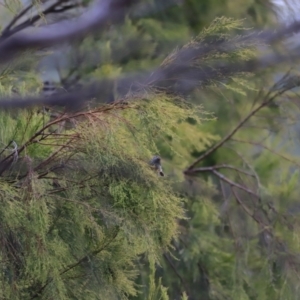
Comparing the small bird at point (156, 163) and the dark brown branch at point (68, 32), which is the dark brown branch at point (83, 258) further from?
the dark brown branch at point (68, 32)

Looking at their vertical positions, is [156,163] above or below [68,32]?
below

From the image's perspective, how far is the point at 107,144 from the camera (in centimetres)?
238

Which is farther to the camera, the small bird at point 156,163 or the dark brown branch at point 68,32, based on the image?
the small bird at point 156,163

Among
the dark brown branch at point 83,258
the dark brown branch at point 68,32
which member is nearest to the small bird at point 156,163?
the dark brown branch at point 83,258

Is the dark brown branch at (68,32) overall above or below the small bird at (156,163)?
above

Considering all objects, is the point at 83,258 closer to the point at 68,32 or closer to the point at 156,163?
the point at 156,163

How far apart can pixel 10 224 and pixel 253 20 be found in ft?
12.1

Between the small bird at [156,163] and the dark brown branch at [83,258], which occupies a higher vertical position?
the small bird at [156,163]

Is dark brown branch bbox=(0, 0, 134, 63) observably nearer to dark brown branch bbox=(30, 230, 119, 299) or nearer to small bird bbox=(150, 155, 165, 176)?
small bird bbox=(150, 155, 165, 176)

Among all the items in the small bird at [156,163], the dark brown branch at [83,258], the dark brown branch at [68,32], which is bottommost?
the dark brown branch at [83,258]

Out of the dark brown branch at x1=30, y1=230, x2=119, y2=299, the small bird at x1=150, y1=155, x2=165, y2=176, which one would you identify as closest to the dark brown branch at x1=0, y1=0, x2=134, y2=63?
the small bird at x1=150, y1=155, x2=165, y2=176

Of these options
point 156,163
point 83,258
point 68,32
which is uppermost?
point 68,32

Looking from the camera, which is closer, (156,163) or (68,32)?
(68,32)

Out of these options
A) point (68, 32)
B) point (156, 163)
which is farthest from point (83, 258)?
point (68, 32)
